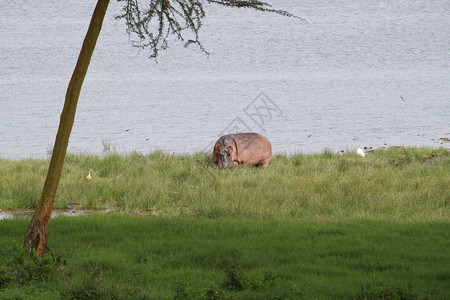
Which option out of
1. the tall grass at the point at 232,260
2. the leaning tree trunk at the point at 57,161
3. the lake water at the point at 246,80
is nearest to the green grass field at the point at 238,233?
the tall grass at the point at 232,260

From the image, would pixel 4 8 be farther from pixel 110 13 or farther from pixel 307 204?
pixel 307 204

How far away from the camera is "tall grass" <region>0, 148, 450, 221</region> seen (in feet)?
34.4

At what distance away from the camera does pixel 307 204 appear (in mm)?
10758

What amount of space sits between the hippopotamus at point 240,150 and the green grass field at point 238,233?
0.33 meters

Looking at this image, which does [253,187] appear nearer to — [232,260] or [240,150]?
[240,150]

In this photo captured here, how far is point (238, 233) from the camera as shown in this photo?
8633mm

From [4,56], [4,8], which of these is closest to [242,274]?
[4,56]

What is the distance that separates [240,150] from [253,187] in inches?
89.4

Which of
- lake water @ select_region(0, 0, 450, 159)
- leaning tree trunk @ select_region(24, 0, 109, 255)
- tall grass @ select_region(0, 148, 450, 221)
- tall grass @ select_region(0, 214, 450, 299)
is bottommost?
lake water @ select_region(0, 0, 450, 159)

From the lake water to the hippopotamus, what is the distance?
3.59m

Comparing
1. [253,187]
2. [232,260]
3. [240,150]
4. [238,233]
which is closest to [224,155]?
[240,150]

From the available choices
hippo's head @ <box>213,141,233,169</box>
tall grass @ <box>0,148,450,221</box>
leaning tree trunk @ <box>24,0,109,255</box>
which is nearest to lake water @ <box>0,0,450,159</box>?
tall grass @ <box>0,148,450,221</box>

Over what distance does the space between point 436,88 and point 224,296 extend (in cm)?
3374

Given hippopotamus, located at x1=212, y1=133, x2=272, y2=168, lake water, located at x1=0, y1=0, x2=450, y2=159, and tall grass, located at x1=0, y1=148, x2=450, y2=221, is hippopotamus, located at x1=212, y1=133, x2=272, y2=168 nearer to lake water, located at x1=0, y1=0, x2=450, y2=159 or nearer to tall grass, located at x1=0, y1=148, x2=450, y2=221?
tall grass, located at x1=0, y1=148, x2=450, y2=221
